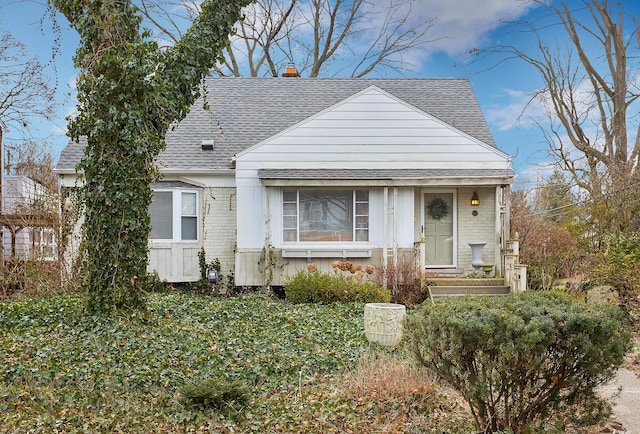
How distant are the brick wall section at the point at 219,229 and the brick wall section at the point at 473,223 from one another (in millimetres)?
5929

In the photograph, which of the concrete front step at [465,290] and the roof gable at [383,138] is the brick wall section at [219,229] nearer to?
the roof gable at [383,138]

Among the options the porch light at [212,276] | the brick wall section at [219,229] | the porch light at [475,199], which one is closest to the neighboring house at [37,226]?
the porch light at [212,276]

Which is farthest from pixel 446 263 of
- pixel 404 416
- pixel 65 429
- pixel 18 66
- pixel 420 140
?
pixel 18 66

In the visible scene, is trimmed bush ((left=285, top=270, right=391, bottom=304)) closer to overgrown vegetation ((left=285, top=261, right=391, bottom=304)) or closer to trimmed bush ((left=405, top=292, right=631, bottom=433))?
overgrown vegetation ((left=285, top=261, right=391, bottom=304))

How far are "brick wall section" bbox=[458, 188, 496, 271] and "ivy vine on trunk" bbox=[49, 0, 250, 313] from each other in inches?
329

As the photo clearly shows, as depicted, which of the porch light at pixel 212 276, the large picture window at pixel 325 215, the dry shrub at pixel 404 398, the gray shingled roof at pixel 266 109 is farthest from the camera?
the gray shingled roof at pixel 266 109

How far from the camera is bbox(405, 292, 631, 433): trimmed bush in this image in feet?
13.1

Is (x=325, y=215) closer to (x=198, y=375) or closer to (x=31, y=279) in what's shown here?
(x=31, y=279)

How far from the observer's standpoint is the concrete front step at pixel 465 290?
12.5 metres

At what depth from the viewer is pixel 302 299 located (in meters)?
11.8

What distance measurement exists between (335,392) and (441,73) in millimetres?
16520

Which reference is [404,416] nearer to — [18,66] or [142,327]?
[142,327]

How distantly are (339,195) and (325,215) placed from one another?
61cm

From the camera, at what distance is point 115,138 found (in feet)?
28.4
